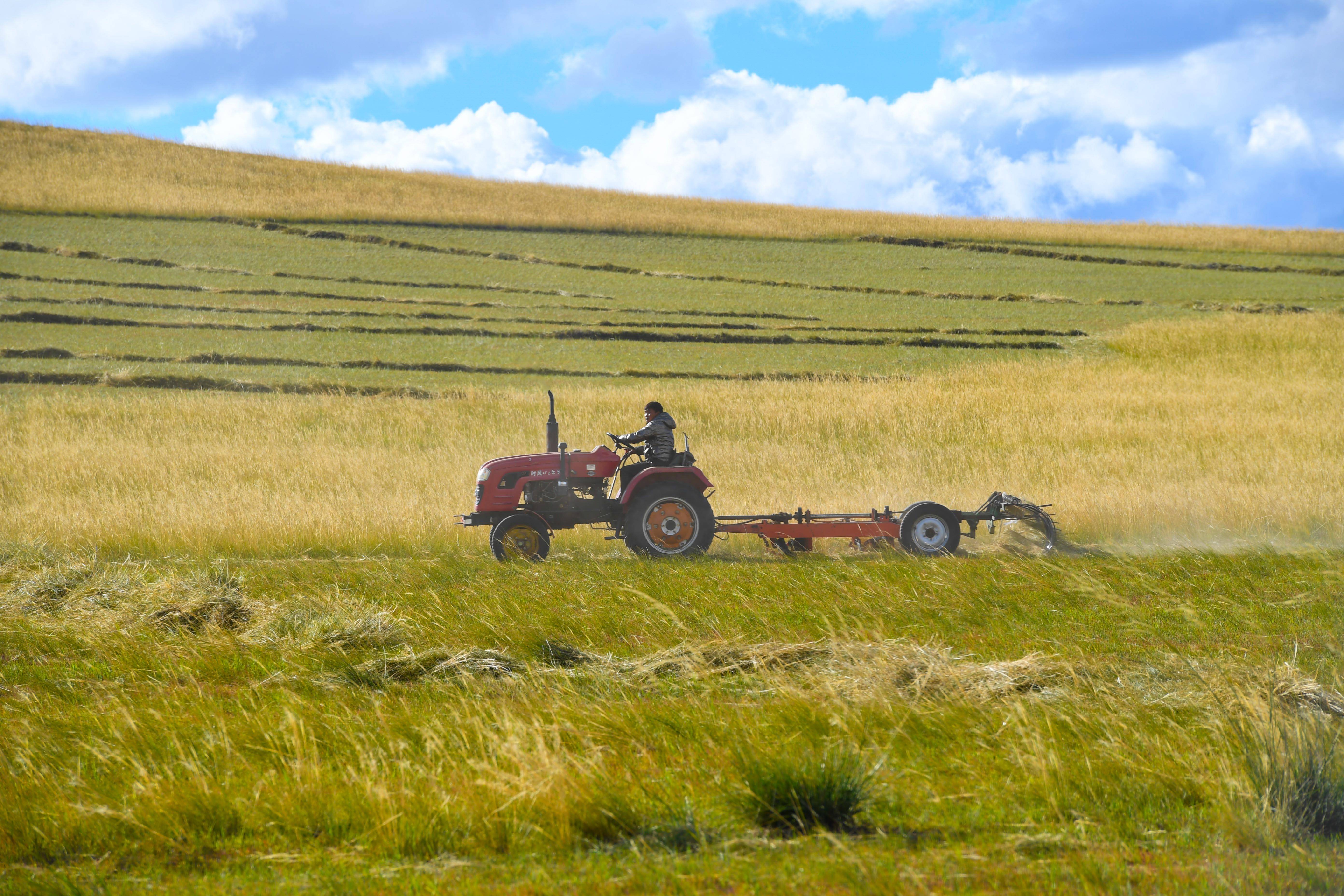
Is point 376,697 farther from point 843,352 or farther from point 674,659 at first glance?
point 843,352

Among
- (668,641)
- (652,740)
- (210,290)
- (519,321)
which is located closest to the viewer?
(652,740)

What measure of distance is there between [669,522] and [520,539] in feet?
5.80

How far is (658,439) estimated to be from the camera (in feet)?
36.9

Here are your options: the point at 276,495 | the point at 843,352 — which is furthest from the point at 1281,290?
the point at 276,495

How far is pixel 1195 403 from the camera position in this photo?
25000 mm

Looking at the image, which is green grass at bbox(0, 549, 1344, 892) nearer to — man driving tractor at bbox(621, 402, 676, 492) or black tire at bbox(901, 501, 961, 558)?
black tire at bbox(901, 501, 961, 558)

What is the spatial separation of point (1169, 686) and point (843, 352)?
93.3 ft

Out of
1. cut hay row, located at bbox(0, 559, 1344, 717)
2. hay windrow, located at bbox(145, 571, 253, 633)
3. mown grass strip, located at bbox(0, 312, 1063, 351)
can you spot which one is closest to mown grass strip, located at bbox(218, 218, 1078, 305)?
mown grass strip, located at bbox(0, 312, 1063, 351)

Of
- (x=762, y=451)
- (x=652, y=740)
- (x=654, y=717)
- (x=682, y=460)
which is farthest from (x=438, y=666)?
(x=762, y=451)

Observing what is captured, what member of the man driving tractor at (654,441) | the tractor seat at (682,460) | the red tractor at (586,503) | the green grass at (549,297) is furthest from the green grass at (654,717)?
the green grass at (549,297)

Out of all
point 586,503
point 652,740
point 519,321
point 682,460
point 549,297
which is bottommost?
point 652,740

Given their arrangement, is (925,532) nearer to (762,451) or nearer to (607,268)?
(762,451)

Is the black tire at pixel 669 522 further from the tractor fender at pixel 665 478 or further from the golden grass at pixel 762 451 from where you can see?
the golden grass at pixel 762 451

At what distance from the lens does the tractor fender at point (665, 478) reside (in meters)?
11.2
